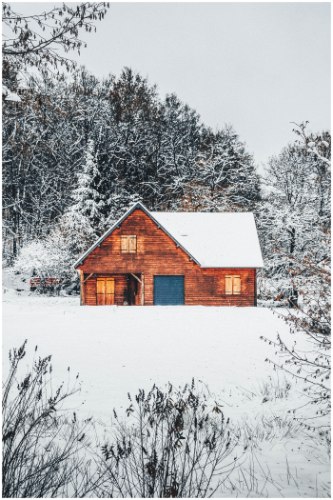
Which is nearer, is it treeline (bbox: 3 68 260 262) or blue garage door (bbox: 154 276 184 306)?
blue garage door (bbox: 154 276 184 306)

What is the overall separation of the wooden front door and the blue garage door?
3102 mm

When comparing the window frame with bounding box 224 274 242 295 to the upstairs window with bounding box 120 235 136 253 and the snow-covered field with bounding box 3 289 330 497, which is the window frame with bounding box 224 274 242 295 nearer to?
the snow-covered field with bounding box 3 289 330 497

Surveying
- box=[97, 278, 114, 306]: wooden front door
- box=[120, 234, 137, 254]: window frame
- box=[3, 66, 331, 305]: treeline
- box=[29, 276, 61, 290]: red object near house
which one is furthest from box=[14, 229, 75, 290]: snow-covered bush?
box=[120, 234, 137, 254]: window frame

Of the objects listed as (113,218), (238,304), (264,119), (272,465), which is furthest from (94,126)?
(272,465)

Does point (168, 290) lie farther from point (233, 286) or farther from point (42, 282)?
point (42, 282)

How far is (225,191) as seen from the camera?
30859 mm

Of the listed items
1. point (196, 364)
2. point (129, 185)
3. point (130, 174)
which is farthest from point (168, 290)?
point (196, 364)

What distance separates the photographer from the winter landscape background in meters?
4.14

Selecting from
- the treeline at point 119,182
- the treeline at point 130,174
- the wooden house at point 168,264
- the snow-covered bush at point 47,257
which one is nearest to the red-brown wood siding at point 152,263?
the wooden house at point 168,264

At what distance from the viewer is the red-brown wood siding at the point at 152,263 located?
25453mm

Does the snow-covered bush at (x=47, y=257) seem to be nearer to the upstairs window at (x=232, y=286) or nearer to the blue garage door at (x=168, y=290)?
the blue garage door at (x=168, y=290)

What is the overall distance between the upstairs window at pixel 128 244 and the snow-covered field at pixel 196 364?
4849 mm

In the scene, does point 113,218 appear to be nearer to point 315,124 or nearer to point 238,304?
point 238,304

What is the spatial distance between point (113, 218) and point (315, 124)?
2805 centimetres
